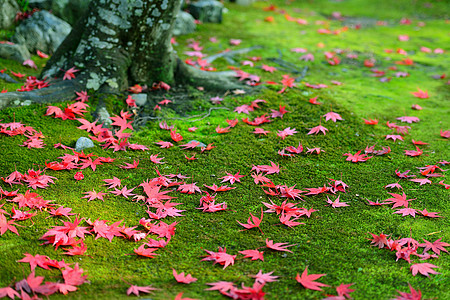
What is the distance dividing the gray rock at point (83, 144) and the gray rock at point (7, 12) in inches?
133

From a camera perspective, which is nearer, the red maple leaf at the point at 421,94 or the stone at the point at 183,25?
the red maple leaf at the point at 421,94

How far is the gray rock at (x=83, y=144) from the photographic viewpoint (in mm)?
3354

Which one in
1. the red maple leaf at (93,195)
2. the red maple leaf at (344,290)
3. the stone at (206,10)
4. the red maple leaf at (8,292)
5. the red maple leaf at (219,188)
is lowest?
the red maple leaf at (8,292)

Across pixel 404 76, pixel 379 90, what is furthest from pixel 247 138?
pixel 404 76

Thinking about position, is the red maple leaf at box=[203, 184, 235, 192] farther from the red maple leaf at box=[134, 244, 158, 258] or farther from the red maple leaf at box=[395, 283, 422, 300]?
the red maple leaf at box=[395, 283, 422, 300]

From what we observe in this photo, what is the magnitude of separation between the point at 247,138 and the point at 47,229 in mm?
1953

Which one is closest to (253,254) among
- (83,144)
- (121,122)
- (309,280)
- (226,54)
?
(309,280)

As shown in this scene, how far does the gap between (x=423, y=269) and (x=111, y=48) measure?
3.32 m

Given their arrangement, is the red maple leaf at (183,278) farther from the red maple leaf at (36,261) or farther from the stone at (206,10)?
the stone at (206,10)

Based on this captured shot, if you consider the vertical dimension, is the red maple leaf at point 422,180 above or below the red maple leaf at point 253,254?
above

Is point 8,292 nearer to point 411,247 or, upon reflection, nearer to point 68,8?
point 411,247

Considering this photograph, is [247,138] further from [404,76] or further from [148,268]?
[404,76]

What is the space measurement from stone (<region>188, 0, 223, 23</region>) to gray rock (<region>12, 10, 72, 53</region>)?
3062mm

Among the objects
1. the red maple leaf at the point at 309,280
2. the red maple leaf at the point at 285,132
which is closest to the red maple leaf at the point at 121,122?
the red maple leaf at the point at 285,132
